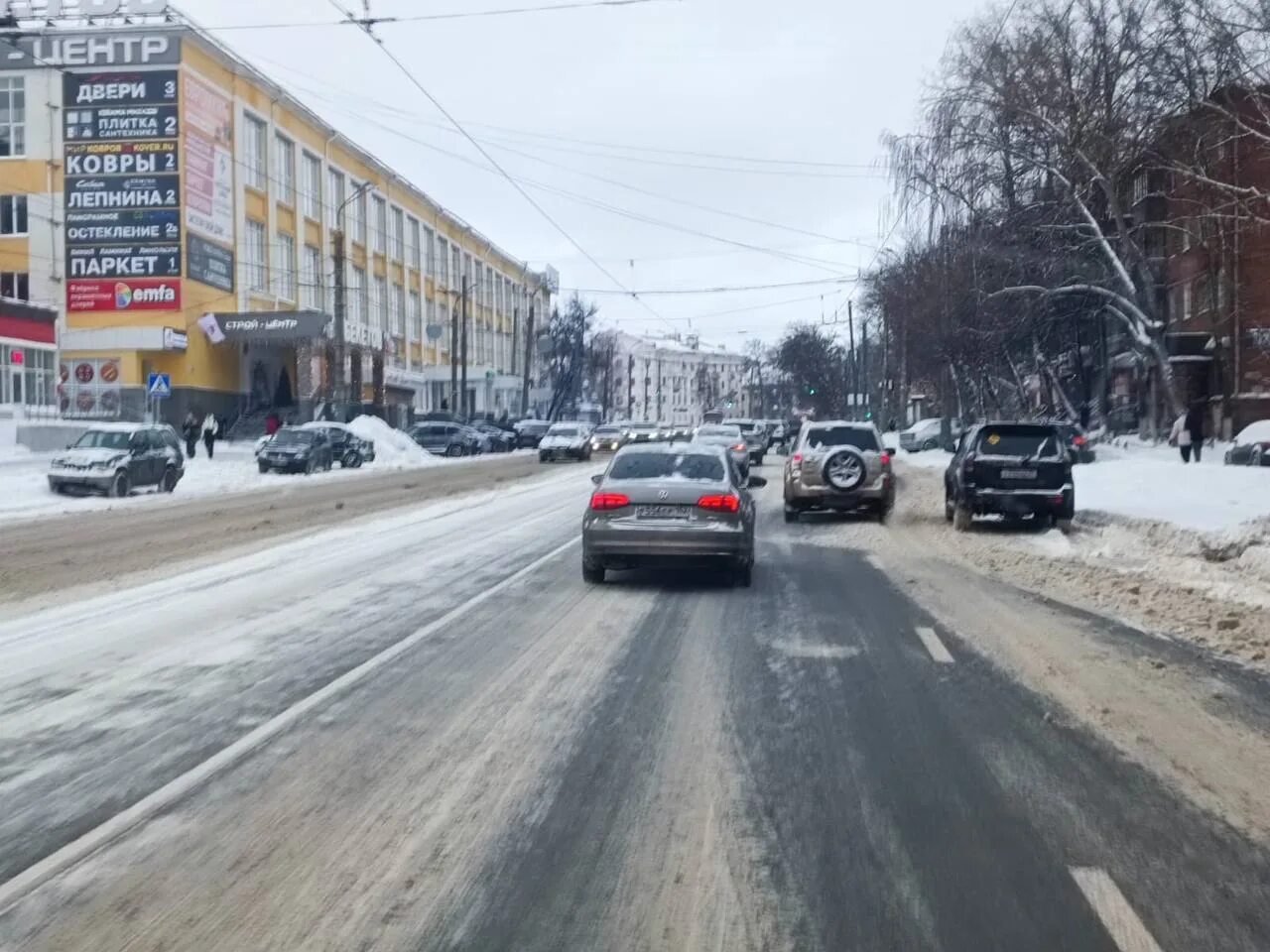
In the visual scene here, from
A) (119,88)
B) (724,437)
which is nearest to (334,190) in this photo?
(119,88)

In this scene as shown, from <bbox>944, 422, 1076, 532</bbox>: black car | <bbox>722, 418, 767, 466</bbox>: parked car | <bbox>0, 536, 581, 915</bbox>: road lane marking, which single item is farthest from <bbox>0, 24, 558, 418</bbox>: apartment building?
<bbox>0, 536, 581, 915</bbox>: road lane marking

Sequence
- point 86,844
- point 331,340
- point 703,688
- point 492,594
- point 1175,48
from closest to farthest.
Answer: point 86,844
point 703,688
point 492,594
point 1175,48
point 331,340

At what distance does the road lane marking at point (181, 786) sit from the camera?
511 centimetres

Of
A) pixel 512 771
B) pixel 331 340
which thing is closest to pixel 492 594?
pixel 512 771

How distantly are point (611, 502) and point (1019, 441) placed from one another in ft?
30.5

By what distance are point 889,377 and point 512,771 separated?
7807 centimetres

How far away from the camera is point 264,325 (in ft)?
188

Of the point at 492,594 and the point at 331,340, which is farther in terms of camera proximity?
the point at 331,340

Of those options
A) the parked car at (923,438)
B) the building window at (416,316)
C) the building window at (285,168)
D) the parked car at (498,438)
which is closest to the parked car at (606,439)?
the parked car at (498,438)

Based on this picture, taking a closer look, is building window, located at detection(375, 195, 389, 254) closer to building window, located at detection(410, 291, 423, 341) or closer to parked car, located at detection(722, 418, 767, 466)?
building window, located at detection(410, 291, 423, 341)

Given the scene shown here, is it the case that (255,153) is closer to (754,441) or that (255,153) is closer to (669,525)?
(754,441)

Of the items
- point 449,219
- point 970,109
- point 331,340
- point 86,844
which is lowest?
point 86,844

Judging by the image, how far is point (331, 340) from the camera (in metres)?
57.5

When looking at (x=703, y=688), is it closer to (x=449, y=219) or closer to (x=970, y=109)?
(x=970, y=109)
